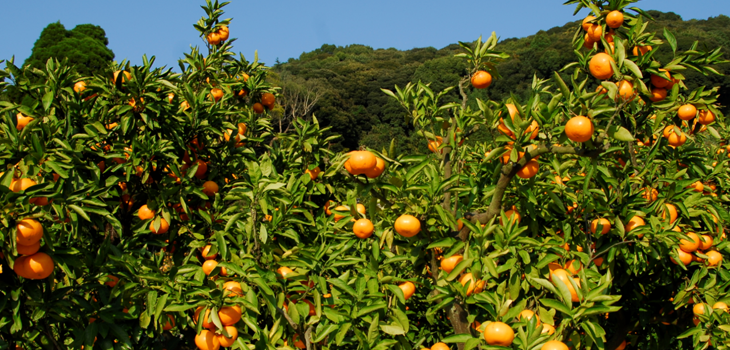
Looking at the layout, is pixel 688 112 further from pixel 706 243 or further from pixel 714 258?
pixel 714 258

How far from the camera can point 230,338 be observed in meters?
1.71

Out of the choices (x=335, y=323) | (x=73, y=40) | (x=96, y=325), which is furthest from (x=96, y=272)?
(x=73, y=40)

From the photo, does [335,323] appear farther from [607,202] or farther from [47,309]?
[607,202]

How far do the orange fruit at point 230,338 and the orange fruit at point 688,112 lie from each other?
2106 millimetres

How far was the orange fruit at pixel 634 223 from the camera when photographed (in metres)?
1.98

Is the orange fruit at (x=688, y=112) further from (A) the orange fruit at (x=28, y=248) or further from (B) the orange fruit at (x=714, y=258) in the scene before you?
(A) the orange fruit at (x=28, y=248)

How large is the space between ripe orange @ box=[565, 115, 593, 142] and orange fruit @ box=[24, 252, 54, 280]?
1886 millimetres

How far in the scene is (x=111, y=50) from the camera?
52.3 ft

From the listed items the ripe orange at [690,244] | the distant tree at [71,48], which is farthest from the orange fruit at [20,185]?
the distant tree at [71,48]

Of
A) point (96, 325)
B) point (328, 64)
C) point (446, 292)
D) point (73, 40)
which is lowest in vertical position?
point (96, 325)

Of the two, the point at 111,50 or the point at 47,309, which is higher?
the point at 111,50

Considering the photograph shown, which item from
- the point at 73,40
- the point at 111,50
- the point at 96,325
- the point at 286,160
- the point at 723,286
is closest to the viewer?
the point at 96,325

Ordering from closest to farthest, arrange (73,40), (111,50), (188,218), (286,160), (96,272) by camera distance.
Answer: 1. (96,272)
2. (188,218)
3. (286,160)
4. (73,40)
5. (111,50)

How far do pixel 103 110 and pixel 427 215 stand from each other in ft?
5.53
